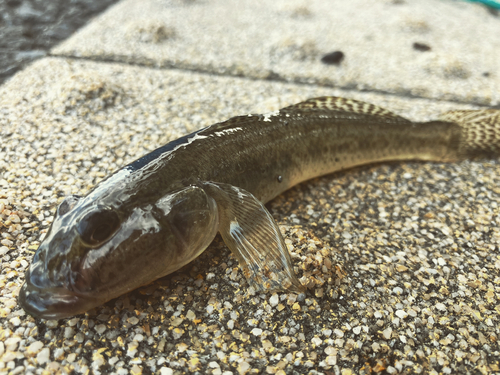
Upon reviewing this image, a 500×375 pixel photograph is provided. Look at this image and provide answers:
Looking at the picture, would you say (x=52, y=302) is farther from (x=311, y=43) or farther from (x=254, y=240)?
(x=311, y=43)

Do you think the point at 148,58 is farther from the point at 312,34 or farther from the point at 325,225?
the point at 325,225

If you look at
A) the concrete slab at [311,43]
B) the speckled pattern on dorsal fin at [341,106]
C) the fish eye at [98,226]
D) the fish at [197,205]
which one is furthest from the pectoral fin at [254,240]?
the concrete slab at [311,43]

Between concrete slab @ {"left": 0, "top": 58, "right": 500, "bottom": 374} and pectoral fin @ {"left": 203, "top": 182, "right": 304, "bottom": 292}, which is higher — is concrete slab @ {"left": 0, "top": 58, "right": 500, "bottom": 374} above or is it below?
below

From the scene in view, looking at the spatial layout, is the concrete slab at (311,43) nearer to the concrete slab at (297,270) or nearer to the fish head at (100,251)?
the concrete slab at (297,270)

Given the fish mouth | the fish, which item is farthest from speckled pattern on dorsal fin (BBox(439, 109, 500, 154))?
the fish mouth

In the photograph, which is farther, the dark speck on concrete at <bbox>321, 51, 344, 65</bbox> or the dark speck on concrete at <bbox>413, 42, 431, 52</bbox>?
the dark speck on concrete at <bbox>413, 42, 431, 52</bbox>

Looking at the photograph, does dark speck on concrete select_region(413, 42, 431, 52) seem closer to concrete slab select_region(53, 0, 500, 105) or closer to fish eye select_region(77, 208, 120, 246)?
concrete slab select_region(53, 0, 500, 105)
